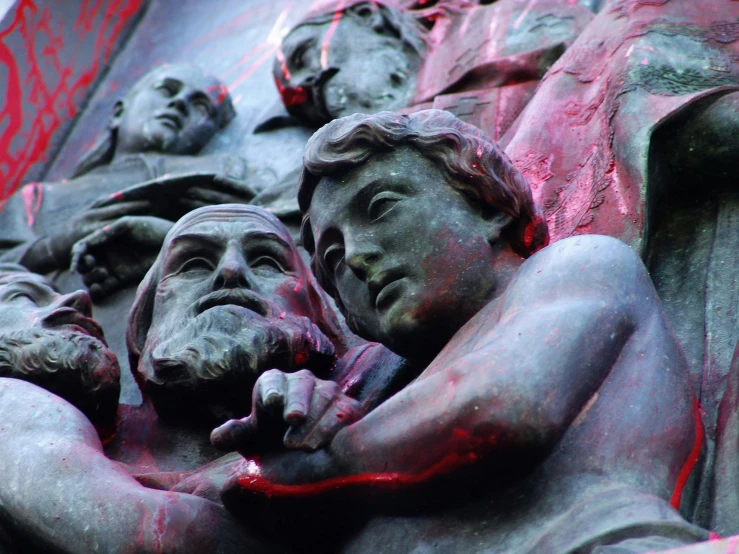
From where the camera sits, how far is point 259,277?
4379 millimetres

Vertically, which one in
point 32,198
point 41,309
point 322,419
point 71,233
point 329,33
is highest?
point 322,419

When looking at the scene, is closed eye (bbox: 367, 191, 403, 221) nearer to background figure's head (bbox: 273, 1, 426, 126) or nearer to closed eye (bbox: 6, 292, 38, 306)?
closed eye (bbox: 6, 292, 38, 306)

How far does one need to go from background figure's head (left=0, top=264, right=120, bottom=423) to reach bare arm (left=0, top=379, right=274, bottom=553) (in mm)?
476

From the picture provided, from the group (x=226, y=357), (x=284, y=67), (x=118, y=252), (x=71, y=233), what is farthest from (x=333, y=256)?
(x=284, y=67)

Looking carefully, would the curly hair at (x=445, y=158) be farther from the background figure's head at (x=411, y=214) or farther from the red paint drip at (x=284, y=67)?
the red paint drip at (x=284, y=67)

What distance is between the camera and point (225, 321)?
13.6 ft

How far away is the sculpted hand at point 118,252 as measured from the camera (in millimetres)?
5449

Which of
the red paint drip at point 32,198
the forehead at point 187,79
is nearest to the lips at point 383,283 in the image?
the red paint drip at point 32,198

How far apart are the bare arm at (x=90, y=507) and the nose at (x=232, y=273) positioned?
0.71 m

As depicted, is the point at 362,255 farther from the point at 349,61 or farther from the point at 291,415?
the point at 349,61

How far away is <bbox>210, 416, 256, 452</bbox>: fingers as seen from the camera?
3.29m

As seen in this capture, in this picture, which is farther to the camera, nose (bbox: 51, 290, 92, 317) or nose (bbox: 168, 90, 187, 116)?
nose (bbox: 168, 90, 187, 116)

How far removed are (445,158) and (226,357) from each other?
2.68 ft

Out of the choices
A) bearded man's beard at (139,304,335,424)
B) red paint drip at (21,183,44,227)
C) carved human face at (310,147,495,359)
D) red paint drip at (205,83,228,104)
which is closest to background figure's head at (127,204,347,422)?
bearded man's beard at (139,304,335,424)
